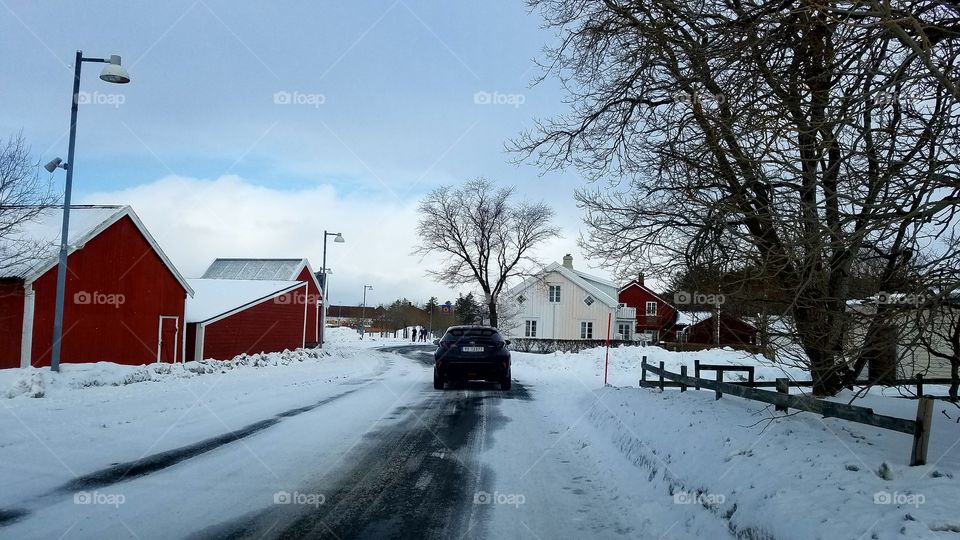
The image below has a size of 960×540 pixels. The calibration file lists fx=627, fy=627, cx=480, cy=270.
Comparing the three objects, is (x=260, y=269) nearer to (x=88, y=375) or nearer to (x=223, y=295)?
(x=223, y=295)

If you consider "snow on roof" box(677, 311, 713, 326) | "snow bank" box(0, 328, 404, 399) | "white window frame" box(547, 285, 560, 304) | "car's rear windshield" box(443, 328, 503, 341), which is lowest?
"snow bank" box(0, 328, 404, 399)

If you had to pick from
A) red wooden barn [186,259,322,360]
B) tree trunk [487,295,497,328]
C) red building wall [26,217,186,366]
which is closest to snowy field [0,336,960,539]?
red building wall [26,217,186,366]

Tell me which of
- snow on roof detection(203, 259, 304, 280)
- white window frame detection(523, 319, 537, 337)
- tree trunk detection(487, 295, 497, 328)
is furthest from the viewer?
white window frame detection(523, 319, 537, 337)

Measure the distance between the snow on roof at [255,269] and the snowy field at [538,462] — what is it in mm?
30967

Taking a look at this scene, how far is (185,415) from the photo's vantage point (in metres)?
10.8

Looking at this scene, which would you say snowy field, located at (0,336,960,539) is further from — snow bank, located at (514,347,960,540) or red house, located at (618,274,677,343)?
red house, located at (618,274,677,343)

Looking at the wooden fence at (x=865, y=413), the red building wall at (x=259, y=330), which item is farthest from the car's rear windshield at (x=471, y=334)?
the red building wall at (x=259, y=330)

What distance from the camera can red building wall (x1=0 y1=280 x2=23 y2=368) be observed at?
58.1 feet

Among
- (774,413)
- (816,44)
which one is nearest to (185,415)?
(774,413)

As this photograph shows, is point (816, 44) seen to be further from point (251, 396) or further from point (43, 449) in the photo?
point (251, 396)

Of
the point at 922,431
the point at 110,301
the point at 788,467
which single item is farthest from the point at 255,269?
the point at 922,431

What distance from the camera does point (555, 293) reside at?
2000 inches

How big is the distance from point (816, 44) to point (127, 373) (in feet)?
54.0

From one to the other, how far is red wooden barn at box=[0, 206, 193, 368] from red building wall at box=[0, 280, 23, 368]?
0.07 feet
